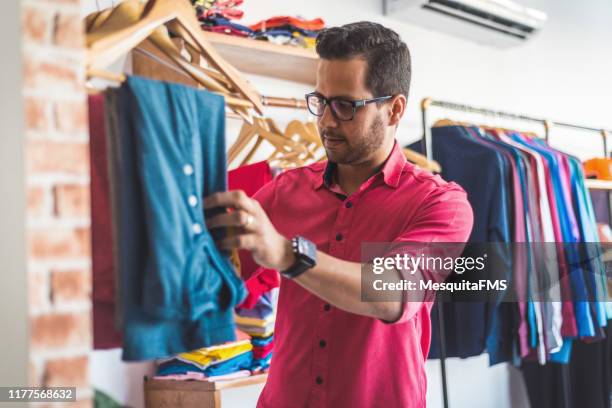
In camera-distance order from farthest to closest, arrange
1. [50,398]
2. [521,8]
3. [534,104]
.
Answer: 1. [534,104]
2. [521,8]
3. [50,398]

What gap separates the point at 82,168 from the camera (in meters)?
0.80

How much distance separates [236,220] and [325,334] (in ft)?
1.78

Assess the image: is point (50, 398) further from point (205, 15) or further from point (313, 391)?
point (205, 15)

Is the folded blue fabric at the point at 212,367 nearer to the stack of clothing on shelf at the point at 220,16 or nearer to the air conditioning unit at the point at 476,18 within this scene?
the stack of clothing on shelf at the point at 220,16

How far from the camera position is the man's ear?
139 centimetres

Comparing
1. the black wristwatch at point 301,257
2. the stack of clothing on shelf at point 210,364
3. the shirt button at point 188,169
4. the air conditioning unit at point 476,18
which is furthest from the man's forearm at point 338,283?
the air conditioning unit at point 476,18

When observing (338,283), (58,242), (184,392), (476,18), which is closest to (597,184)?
(476,18)

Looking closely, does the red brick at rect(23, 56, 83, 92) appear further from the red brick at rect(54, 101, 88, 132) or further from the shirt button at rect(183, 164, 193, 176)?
the shirt button at rect(183, 164, 193, 176)

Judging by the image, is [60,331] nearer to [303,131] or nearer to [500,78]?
[303,131]

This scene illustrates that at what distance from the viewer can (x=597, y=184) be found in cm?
285

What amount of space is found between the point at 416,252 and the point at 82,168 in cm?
67

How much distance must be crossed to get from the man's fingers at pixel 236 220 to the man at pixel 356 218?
1.16 feet

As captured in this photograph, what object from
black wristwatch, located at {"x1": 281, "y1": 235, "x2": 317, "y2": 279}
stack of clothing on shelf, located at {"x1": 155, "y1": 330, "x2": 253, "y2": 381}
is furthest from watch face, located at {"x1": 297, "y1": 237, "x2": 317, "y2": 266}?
stack of clothing on shelf, located at {"x1": 155, "y1": 330, "x2": 253, "y2": 381}

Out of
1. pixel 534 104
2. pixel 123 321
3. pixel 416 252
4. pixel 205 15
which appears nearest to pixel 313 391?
pixel 416 252
